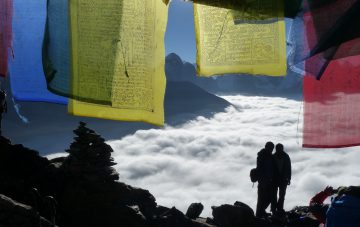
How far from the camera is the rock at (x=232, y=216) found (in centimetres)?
966

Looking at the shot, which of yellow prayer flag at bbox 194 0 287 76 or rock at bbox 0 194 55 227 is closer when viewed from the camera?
yellow prayer flag at bbox 194 0 287 76

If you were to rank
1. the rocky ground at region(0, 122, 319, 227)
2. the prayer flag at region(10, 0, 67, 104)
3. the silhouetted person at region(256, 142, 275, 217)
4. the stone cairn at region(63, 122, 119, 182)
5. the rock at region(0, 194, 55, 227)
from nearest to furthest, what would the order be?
the prayer flag at region(10, 0, 67, 104), the rock at region(0, 194, 55, 227), the silhouetted person at region(256, 142, 275, 217), the rocky ground at region(0, 122, 319, 227), the stone cairn at region(63, 122, 119, 182)

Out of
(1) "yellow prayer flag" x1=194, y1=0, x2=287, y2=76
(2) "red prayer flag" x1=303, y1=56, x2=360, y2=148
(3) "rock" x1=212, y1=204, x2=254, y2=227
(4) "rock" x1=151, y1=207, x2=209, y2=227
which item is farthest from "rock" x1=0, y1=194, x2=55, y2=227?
(3) "rock" x1=212, y1=204, x2=254, y2=227

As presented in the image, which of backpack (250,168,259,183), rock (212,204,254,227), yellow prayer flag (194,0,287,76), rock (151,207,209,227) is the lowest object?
rock (151,207,209,227)

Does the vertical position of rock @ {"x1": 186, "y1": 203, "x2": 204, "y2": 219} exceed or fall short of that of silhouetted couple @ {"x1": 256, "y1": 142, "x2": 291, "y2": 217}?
it falls short

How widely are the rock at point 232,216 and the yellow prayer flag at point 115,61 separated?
5913 millimetres

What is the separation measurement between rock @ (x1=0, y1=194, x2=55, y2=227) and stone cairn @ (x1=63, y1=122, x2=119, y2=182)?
528cm

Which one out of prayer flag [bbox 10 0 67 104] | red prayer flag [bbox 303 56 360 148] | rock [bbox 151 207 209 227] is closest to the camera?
red prayer flag [bbox 303 56 360 148]

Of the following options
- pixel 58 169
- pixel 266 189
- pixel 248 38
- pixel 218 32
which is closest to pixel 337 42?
pixel 248 38

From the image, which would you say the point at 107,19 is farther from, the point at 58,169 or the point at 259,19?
the point at 58,169

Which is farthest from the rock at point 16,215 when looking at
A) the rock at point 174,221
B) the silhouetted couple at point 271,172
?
the rock at point 174,221

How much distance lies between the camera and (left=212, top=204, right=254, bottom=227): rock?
966 cm

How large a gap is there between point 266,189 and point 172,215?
273cm

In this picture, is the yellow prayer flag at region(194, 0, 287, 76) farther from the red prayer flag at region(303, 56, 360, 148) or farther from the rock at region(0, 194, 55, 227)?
the rock at region(0, 194, 55, 227)
